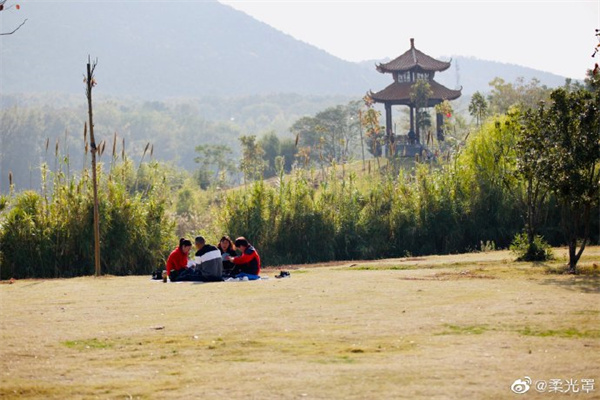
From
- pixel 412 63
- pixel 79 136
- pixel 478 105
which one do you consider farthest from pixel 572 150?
pixel 79 136

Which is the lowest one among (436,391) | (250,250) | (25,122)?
(436,391)

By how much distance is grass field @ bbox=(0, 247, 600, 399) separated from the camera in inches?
344

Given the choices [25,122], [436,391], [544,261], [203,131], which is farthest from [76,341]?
[203,131]

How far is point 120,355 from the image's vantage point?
1028 centimetres

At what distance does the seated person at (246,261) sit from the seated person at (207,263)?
0.51m

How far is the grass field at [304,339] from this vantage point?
8750 millimetres

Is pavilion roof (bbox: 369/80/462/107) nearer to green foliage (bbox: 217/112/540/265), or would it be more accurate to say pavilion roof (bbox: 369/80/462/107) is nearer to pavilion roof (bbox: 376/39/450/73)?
pavilion roof (bbox: 376/39/450/73)

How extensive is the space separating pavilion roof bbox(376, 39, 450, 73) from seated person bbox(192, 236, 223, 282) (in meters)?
47.1

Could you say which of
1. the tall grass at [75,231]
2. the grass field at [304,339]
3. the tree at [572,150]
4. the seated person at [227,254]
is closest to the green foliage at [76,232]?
the tall grass at [75,231]

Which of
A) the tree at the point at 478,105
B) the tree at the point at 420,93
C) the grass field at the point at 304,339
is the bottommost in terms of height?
the grass field at the point at 304,339

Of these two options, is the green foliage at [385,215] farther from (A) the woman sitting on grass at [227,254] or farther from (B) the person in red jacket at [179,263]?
(B) the person in red jacket at [179,263]

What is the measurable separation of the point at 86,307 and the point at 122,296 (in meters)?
1.68

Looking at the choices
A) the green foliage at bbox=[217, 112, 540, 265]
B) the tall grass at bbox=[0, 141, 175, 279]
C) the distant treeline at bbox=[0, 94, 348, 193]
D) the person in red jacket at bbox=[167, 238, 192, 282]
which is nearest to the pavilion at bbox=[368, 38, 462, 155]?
the green foliage at bbox=[217, 112, 540, 265]

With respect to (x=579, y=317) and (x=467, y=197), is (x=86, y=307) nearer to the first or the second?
(x=579, y=317)
